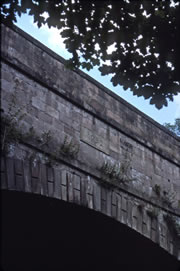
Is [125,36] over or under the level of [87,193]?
Answer: over

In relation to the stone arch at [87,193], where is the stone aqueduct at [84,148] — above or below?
above

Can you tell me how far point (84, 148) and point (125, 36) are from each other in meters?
2.30

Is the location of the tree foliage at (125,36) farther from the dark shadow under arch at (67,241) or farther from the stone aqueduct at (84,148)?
the dark shadow under arch at (67,241)

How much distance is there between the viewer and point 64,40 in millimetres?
6188

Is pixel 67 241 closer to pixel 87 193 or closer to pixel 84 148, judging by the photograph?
pixel 87 193

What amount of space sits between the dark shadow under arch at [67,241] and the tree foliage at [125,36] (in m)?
2.28

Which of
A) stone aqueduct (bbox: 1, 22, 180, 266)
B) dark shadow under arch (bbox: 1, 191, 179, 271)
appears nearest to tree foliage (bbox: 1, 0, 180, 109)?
stone aqueduct (bbox: 1, 22, 180, 266)

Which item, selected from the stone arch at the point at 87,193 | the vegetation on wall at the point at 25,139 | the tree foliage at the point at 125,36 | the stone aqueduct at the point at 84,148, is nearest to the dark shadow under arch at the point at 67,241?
the stone arch at the point at 87,193

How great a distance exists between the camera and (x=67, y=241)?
898cm

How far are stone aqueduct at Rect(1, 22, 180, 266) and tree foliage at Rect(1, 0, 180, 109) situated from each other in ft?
3.44

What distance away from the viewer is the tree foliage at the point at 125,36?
5891mm

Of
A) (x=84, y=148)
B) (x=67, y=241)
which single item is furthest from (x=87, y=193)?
(x=67, y=241)

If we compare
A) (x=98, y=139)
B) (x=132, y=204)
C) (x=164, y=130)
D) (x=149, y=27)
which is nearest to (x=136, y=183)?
(x=132, y=204)

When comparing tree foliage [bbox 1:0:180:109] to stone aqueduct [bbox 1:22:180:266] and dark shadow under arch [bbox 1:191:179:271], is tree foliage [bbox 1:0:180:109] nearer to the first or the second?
stone aqueduct [bbox 1:22:180:266]
